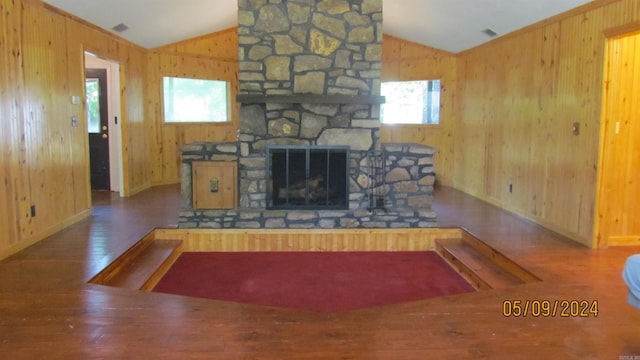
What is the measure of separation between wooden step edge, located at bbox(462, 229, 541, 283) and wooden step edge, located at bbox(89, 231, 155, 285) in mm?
3521

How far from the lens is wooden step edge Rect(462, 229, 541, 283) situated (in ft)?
13.2

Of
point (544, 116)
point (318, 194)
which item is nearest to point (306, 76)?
point (318, 194)

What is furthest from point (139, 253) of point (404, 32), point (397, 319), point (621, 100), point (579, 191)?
point (404, 32)

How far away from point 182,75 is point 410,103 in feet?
13.7

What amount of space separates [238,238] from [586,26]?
4356mm

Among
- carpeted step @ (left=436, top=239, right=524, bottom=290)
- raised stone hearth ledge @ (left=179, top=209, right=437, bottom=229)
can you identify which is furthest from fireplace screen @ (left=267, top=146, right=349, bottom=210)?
carpeted step @ (left=436, top=239, right=524, bottom=290)

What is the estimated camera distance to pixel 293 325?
9.70 ft

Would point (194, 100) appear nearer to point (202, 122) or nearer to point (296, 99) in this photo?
point (202, 122)

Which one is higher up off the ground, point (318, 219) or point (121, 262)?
point (318, 219)

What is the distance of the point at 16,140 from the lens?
14.6 feet

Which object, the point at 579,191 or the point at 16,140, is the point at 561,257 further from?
the point at 16,140

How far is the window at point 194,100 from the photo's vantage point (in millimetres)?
8461

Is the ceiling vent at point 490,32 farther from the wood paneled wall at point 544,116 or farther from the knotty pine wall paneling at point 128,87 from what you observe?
the knotty pine wall paneling at point 128,87
